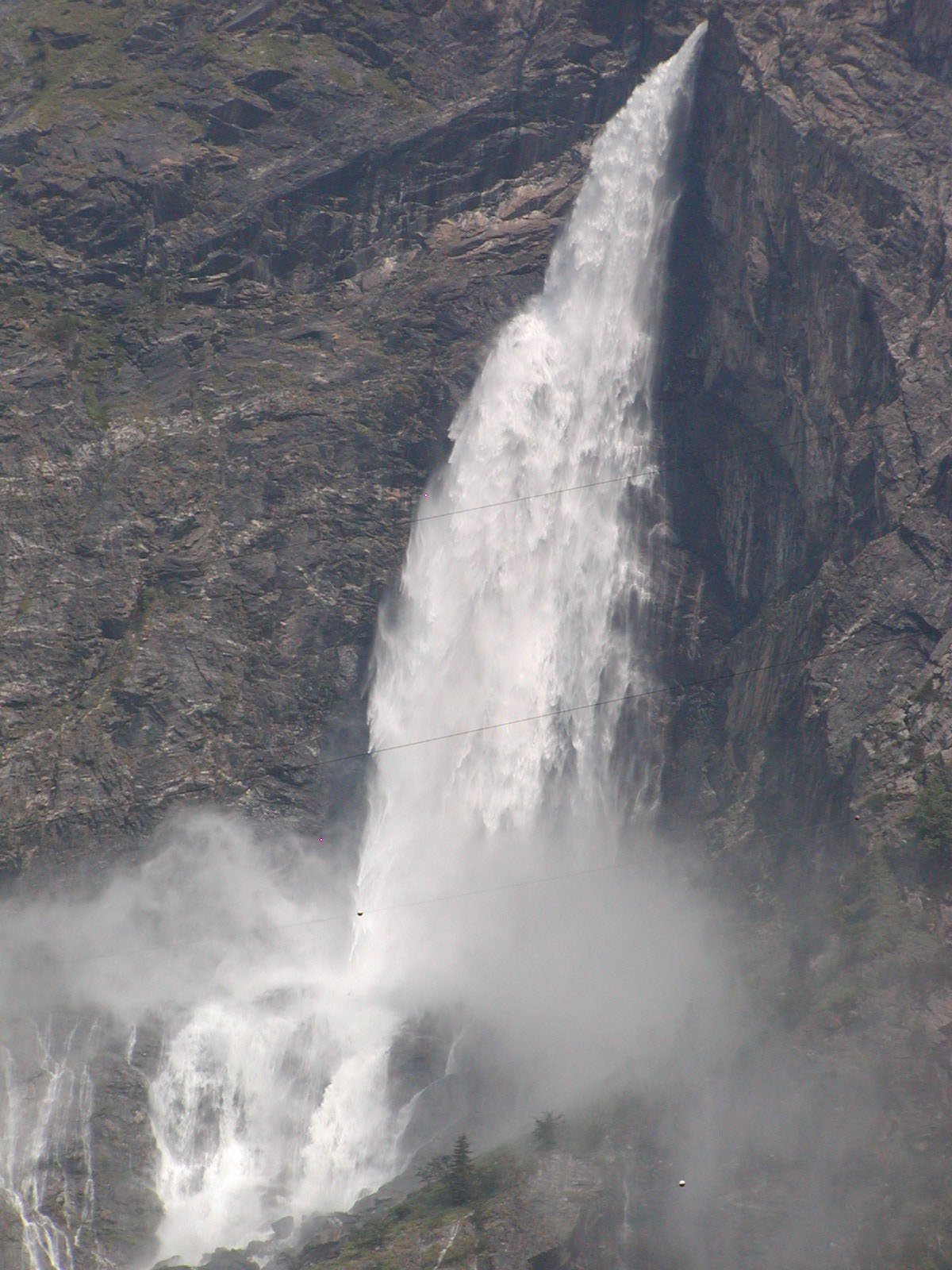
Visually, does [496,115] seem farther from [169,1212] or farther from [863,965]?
[169,1212]

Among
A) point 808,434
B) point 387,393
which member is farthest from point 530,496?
point 808,434

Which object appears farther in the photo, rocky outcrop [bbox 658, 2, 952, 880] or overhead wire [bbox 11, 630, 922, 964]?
overhead wire [bbox 11, 630, 922, 964]

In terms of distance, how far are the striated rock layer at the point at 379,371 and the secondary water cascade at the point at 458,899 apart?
1880 millimetres

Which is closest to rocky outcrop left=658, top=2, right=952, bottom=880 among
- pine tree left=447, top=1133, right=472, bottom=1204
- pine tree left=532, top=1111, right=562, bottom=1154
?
pine tree left=532, top=1111, right=562, bottom=1154

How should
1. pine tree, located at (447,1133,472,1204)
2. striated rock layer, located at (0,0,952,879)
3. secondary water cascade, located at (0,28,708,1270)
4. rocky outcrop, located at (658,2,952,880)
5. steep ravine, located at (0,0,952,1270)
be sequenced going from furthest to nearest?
striated rock layer, located at (0,0,952,879), steep ravine, located at (0,0,952,1270), rocky outcrop, located at (658,2,952,880), secondary water cascade, located at (0,28,708,1270), pine tree, located at (447,1133,472,1204)

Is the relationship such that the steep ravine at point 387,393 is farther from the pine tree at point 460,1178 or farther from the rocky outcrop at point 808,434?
the pine tree at point 460,1178

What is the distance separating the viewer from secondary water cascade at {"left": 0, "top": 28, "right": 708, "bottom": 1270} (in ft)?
202

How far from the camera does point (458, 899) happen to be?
69.6m

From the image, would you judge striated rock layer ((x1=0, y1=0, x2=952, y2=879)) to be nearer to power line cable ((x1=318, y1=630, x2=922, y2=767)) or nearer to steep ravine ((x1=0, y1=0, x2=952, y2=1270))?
steep ravine ((x1=0, y1=0, x2=952, y2=1270))

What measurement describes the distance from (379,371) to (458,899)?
23679mm

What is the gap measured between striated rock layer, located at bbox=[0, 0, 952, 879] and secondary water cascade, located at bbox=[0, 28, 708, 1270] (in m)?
1.88

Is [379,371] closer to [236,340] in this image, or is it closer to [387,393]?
[387,393]

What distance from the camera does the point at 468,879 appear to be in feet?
230

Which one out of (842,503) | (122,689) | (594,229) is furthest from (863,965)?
(594,229)
